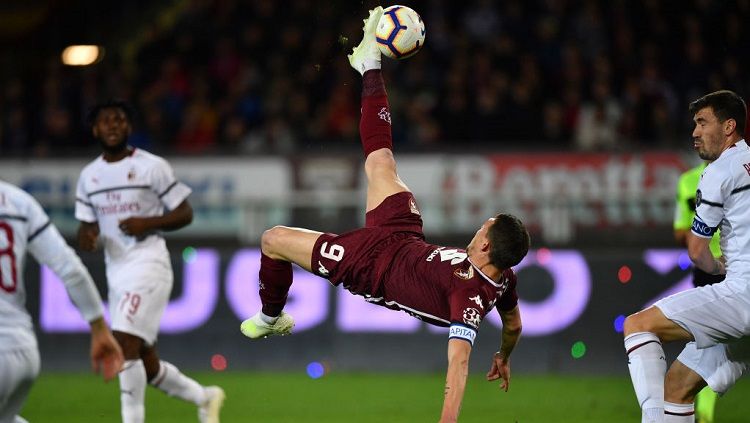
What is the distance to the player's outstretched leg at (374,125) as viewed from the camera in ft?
24.4

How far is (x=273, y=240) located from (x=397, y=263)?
0.79m

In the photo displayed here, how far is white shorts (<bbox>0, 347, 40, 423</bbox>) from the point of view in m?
5.20

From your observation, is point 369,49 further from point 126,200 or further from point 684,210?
point 684,210

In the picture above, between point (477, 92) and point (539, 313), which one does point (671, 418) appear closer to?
point (539, 313)

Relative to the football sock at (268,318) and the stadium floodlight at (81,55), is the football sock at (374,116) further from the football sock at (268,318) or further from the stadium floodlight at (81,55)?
the stadium floodlight at (81,55)

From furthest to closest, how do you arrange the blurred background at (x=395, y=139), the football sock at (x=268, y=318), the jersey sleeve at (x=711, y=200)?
the blurred background at (x=395, y=139) < the football sock at (x=268, y=318) < the jersey sleeve at (x=711, y=200)

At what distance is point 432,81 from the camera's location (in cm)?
1630

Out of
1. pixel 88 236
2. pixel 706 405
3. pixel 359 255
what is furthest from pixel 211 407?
pixel 706 405

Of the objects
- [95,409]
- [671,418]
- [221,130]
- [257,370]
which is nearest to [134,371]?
[95,409]

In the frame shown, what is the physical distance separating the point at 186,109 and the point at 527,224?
20.3ft

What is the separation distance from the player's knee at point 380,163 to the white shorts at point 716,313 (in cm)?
195

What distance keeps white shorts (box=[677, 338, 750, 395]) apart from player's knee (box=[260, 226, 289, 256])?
244cm

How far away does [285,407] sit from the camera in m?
9.62

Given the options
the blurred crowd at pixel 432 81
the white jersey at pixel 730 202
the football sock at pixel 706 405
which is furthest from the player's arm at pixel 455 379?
the blurred crowd at pixel 432 81
